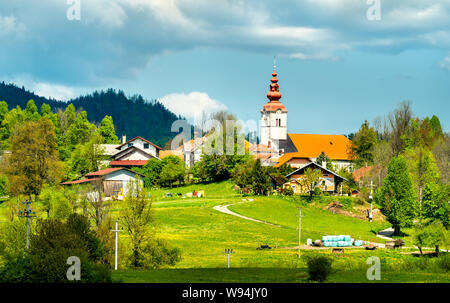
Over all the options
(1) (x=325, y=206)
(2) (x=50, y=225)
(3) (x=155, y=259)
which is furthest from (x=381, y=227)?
(2) (x=50, y=225)

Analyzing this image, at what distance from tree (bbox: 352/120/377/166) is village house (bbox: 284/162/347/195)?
25.3 meters

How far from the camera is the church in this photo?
404 ft

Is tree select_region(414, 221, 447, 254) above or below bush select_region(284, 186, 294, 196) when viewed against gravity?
below

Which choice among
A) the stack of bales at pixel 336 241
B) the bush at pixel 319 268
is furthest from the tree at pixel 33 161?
the bush at pixel 319 268

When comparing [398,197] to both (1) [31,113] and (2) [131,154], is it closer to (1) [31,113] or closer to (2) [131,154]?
(2) [131,154]

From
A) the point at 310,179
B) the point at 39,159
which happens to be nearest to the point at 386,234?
the point at 310,179

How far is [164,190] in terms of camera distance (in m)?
100

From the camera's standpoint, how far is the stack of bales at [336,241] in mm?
61625

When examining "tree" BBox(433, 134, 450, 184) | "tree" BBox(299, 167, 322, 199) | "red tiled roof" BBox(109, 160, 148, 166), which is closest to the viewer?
"tree" BBox(299, 167, 322, 199)

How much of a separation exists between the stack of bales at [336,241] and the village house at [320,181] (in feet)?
86.3

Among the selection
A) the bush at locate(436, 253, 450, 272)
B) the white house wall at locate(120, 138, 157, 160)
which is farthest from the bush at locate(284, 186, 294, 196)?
the white house wall at locate(120, 138, 157, 160)

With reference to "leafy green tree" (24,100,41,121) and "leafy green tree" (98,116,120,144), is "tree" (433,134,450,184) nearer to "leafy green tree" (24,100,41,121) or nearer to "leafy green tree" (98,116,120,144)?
"leafy green tree" (98,116,120,144)

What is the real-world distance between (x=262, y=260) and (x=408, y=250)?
18.6m
